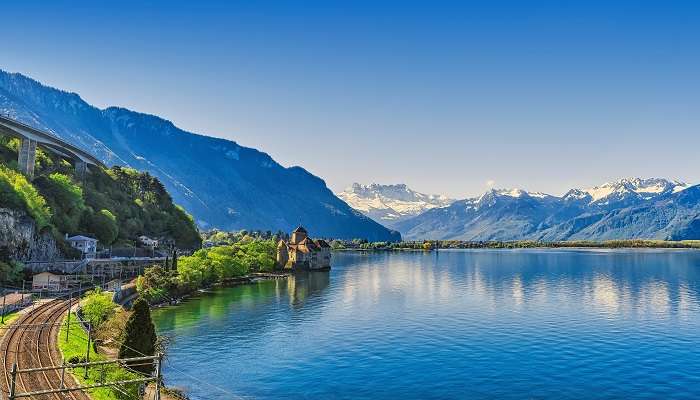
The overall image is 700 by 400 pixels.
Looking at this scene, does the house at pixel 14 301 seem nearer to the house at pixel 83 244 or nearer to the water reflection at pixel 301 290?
the water reflection at pixel 301 290

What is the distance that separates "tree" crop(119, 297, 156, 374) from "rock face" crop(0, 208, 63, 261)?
7744 cm

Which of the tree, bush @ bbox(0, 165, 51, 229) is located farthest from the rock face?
the tree

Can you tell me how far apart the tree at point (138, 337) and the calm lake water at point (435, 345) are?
8.53 m

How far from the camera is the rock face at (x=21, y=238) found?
120250 mm

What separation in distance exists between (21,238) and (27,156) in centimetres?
7370

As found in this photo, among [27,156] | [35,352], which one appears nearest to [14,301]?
[35,352]

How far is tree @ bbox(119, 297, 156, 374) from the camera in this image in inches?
2298

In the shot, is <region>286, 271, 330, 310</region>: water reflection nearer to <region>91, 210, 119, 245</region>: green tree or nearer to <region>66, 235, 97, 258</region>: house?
<region>66, 235, 97, 258</region>: house

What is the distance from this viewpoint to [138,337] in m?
59.1

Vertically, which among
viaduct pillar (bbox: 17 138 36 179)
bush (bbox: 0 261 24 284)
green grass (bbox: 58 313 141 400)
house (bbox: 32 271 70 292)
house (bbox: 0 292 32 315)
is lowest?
green grass (bbox: 58 313 141 400)

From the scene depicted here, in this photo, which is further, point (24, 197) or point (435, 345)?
point (24, 197)

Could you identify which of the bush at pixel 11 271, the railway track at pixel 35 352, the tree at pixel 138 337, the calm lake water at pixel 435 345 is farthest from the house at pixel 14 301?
the tree at pixel 138 337

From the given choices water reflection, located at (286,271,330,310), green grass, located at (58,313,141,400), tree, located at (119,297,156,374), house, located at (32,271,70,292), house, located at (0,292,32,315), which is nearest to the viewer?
green grass, located at (58,313,141,400)

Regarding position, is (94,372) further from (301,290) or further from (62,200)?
(62,200)
